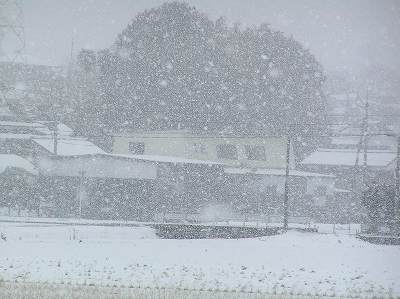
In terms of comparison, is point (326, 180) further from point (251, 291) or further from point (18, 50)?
point (251, 291)

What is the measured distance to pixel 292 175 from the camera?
47.0 m

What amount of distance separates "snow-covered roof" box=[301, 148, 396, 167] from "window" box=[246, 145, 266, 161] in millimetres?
4838

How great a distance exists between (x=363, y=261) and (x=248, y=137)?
1257 inches

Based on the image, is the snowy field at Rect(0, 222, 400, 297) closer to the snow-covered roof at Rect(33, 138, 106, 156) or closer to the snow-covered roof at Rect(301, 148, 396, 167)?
the snow-covered roof at Rect(33, 138, 106, 156)

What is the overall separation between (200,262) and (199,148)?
108ft

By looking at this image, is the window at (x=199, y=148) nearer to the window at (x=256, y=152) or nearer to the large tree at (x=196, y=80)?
the large tree at (x=196, y=80)

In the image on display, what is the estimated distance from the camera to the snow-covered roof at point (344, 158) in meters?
54.2

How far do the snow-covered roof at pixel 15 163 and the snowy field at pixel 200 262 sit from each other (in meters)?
13.1

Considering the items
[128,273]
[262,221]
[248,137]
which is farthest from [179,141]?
[128,273]

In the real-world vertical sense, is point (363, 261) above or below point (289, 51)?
below

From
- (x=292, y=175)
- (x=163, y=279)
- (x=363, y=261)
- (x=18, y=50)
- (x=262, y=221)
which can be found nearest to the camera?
(x=163, y=279)

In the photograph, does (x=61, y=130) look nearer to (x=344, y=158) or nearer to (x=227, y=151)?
(x=227, y=151)

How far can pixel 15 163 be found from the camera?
41.4 meters

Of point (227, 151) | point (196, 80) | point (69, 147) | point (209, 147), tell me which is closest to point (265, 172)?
point (227, 151)
